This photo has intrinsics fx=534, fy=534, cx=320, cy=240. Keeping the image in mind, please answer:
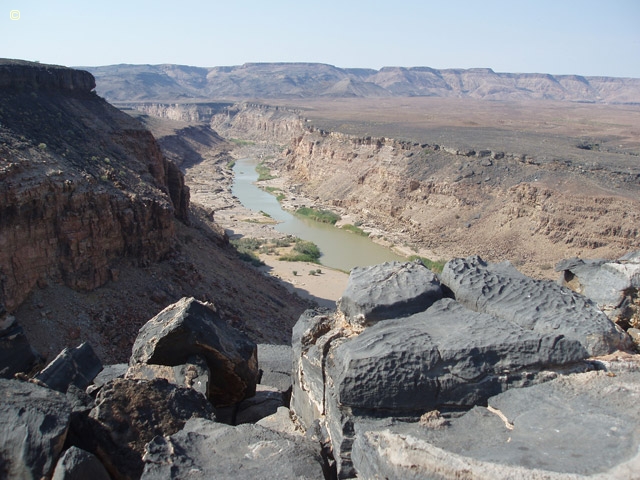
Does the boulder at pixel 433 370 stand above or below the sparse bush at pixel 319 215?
above

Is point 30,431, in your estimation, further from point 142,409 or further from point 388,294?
point 388,294

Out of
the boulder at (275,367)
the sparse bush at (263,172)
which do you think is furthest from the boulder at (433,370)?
the sparse bush at (263,172)

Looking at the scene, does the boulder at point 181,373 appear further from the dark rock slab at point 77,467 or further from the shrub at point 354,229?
the shrub at point 354,229

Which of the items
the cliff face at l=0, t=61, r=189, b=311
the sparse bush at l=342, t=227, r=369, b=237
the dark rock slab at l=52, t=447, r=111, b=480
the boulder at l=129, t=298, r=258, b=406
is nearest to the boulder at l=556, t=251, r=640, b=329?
the boulder at l=129, t=298, r=258, b=406

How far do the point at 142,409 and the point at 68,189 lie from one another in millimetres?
9942

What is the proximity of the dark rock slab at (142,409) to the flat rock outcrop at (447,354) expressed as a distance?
1.28m

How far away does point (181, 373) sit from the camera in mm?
6363

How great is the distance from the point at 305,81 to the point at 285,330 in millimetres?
185989

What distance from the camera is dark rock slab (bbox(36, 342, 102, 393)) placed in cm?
602

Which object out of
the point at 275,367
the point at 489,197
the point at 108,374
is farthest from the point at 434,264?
the point at 108,374

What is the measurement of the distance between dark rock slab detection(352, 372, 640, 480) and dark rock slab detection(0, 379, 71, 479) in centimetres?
239

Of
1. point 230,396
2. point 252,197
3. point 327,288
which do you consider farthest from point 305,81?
point 230,396

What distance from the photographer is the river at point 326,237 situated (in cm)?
3022

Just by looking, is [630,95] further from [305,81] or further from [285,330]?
[285,330]
